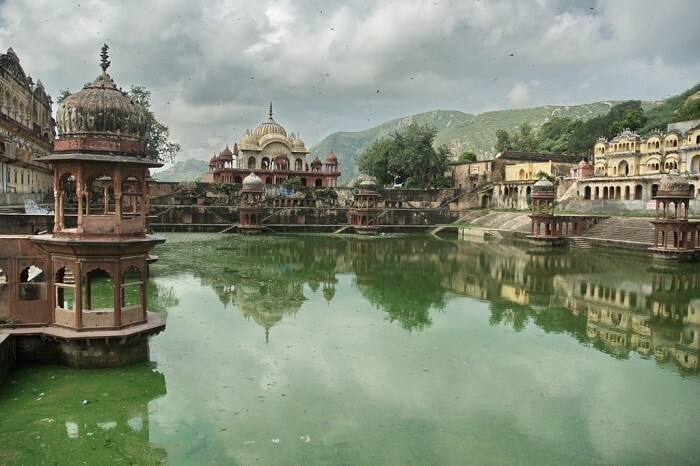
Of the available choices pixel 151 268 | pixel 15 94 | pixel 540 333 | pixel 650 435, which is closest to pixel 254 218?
pixel 15 94

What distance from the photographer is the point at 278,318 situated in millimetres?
13109

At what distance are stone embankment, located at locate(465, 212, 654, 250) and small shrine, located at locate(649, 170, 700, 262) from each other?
1839 mm

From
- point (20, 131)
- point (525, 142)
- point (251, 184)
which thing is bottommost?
point (251, 184)

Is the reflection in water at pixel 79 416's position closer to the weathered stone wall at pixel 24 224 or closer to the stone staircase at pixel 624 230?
the weathered stone wall at pixel 24 224

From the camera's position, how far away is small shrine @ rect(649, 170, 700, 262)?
960 inches

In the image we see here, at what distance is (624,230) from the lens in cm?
3139

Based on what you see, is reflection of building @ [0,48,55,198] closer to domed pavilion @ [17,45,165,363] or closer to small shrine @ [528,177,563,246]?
domed pavilion @ [17,45,165,363]

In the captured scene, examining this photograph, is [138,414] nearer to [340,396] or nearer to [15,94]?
[340,396]

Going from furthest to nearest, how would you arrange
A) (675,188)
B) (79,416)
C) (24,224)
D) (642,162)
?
(642,162)
(675,188)
(24,224)
(79,416)

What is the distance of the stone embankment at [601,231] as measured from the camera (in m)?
29.2

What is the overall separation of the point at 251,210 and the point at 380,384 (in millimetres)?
29190

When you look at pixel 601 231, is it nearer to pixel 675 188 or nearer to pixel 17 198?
pixel 675 188

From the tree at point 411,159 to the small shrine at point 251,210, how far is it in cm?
1854

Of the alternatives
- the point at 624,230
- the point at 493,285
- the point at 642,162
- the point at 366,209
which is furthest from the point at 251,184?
the point at 642,162
